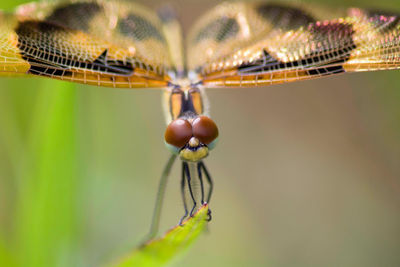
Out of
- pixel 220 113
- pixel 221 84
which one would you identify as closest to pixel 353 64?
pixel 221 84

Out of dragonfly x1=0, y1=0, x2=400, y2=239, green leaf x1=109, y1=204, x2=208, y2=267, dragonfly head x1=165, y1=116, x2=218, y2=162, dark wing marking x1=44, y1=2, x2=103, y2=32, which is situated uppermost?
dark wing marking x1=44, y1=2, x2=103, y2=32

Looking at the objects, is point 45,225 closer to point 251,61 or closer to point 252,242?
point 251,61

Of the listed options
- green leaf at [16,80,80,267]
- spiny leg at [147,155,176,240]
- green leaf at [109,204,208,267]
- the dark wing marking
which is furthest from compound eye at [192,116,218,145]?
the dark wing marking

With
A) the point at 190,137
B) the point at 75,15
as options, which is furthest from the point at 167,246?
the point at 75,15

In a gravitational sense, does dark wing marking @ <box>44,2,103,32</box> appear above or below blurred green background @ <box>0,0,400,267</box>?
above

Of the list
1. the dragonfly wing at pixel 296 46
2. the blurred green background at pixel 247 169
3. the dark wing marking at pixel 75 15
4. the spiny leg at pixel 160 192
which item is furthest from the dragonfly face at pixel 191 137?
the dark wing marking at pixel 75 15

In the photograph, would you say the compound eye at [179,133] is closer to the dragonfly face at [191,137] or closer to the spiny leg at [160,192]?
the dragonfly face at [191,137]

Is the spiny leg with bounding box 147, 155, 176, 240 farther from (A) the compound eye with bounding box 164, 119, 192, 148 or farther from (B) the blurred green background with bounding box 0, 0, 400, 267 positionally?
(A) the compound eye with bounding box 164, 119, 192, 148

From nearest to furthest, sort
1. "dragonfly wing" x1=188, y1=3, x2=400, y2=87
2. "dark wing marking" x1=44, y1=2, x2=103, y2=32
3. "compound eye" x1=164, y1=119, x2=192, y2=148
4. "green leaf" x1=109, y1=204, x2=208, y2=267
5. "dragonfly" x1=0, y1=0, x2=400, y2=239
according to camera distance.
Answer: "green leaf" x1=109, y1=204, x2=208, y2=267 → "compound eye" x1=164, y1=119, x2=192, y2=148 → "dragonfly" x1=0, y1=0, x2=400, y2=239 → "dragonfly wing" x1=188, y1=3, x2=400, y2=87 → "dark wing marking" x1=44, y1=2, x2=103, y2=32
